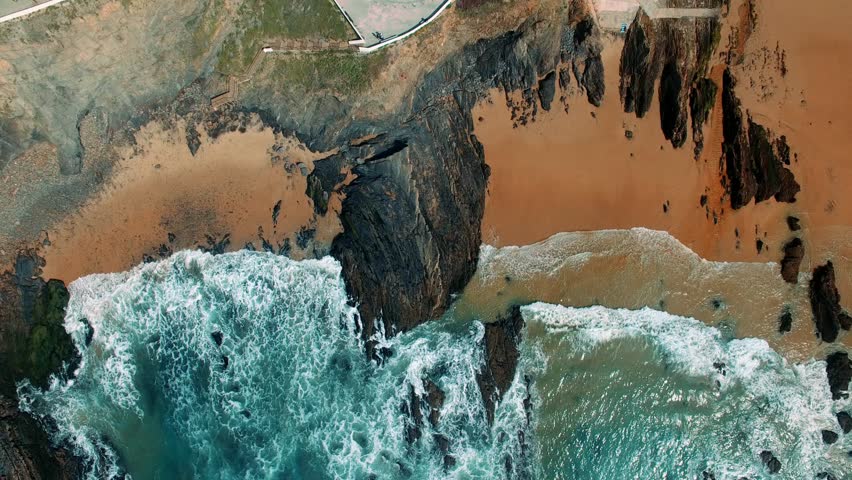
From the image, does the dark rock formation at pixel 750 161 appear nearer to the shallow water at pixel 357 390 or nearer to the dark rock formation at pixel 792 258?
the dark rock formation at pixel 792 258

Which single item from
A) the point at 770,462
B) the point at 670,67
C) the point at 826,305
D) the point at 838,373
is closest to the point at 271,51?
the point at 670,67

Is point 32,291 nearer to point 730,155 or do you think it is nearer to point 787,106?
point 730,155

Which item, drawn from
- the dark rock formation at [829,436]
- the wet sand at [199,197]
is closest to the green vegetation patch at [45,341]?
the wet sand at [199,197]

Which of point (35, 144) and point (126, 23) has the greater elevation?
point (126, 23)

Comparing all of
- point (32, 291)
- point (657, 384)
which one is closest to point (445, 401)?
point (657, 384)

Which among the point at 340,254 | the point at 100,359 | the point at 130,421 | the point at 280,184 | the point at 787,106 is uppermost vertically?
the point at 787,106

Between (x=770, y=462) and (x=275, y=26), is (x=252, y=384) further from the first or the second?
(x=770, y=462)
